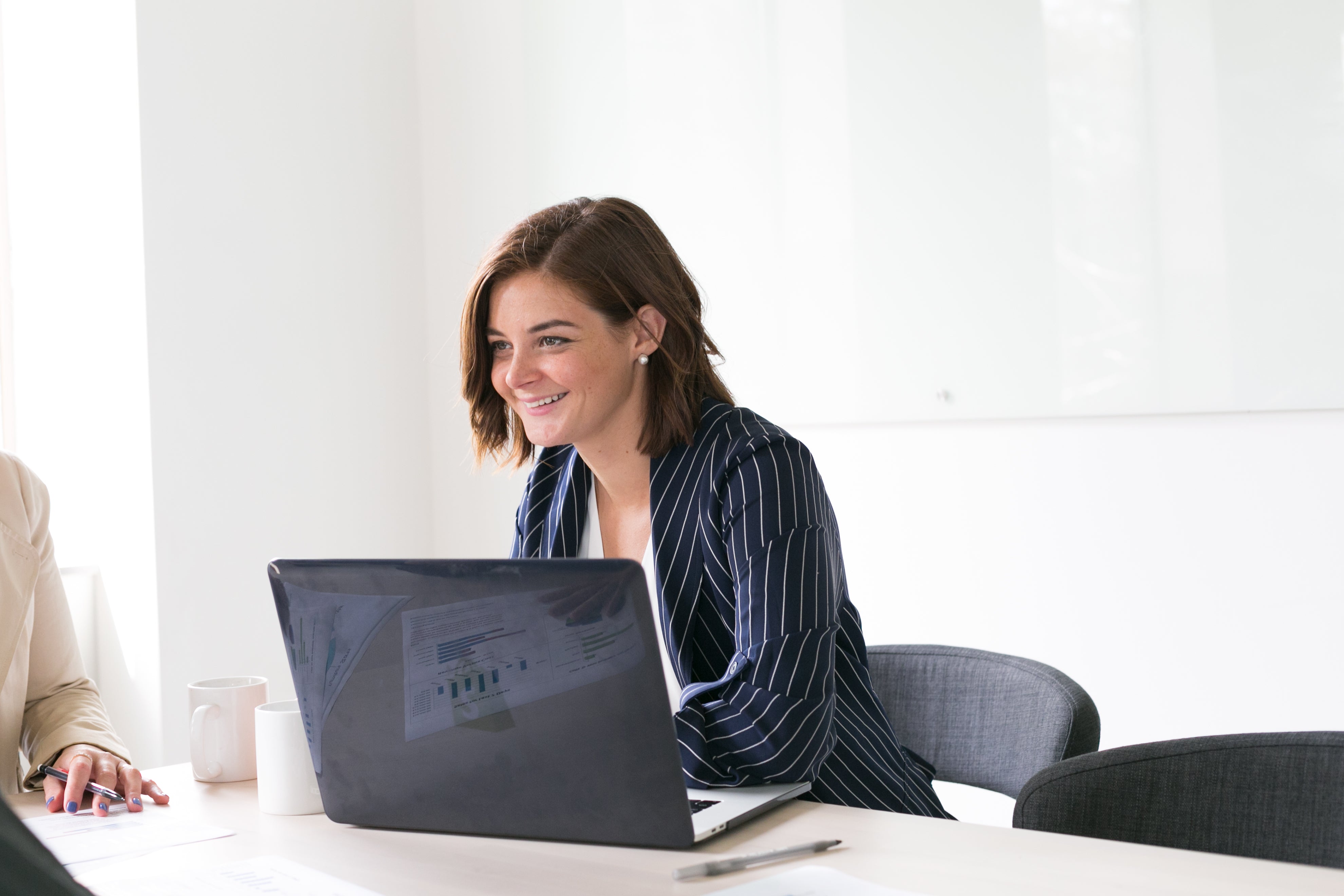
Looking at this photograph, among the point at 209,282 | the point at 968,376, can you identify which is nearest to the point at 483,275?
the point at 968,376

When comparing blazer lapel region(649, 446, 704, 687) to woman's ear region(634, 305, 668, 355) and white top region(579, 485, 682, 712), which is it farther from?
woman's ear region(634, 305, 668, 355)

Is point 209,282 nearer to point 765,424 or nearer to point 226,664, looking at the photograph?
point 226,664

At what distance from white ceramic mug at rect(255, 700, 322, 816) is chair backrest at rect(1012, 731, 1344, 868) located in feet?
2.31

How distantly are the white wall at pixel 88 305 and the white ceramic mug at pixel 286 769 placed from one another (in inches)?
71.5

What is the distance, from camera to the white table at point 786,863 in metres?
0.88

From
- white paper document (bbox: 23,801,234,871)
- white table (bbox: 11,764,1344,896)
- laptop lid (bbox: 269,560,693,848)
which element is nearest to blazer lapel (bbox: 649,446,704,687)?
white table (bbox: 11,764,1344,896)

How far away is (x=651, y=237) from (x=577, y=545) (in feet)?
1.40

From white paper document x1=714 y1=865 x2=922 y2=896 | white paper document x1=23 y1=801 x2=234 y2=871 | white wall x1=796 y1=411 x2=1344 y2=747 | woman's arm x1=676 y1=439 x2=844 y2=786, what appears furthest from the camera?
white wall x1=796 y1=411 x2=1344 y2=747

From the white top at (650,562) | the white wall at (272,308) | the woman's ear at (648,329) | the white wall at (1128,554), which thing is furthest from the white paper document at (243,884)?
the white wall at (272,308)

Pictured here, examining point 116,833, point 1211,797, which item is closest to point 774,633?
point 1211,797

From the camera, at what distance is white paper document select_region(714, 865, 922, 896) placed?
0.88 meters

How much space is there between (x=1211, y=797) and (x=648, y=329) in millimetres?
852

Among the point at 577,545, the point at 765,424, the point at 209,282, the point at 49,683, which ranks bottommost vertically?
the point at 49,683

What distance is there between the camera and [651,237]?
5.16ft
